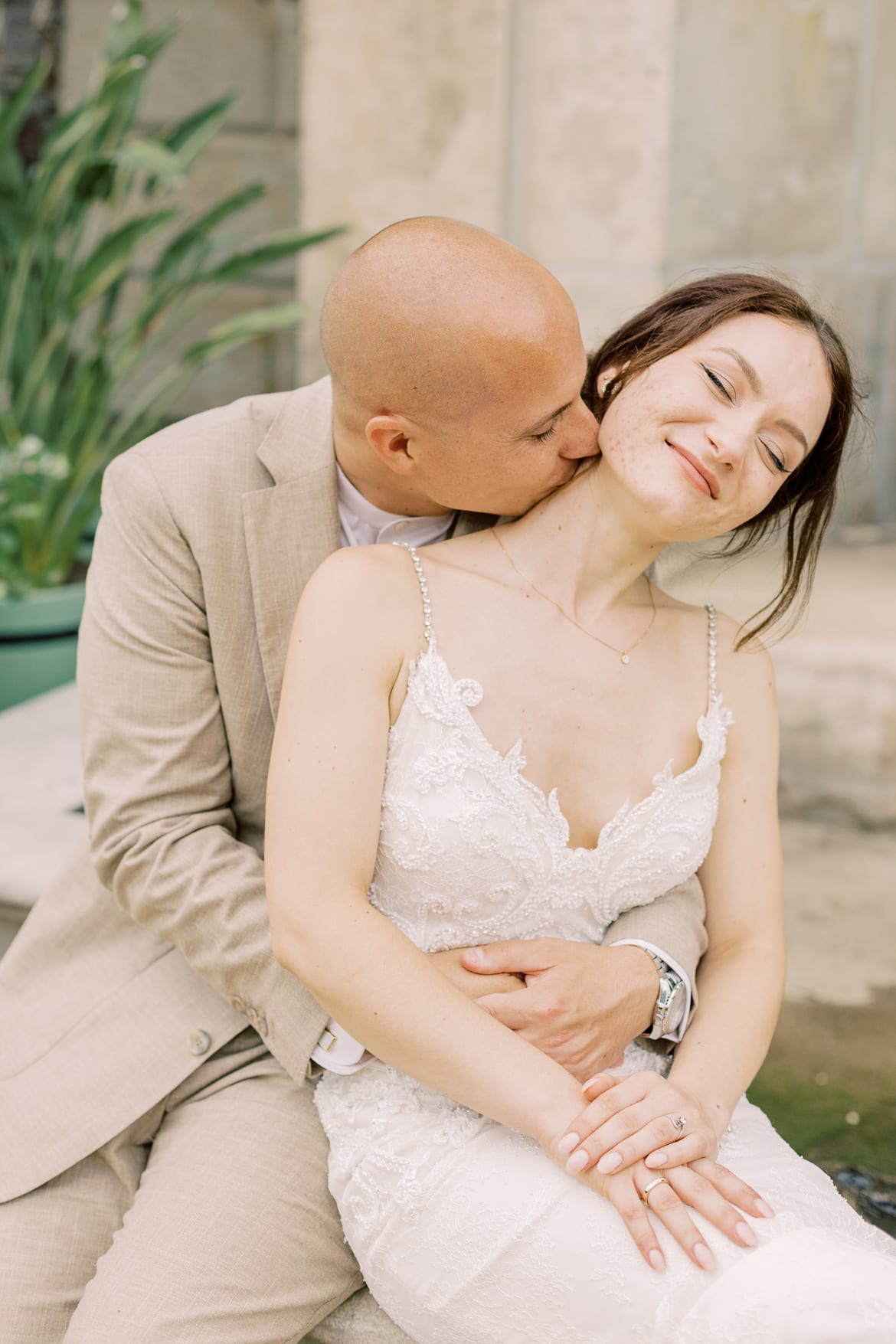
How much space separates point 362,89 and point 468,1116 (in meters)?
3.33

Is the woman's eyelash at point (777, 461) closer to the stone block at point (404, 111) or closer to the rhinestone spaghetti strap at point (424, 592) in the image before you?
the rhinestone spaghetti strap at point (424, 592)

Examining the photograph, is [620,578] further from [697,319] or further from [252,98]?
[252,98]

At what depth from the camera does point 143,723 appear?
186 cm

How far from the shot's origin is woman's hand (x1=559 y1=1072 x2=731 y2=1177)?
152cm

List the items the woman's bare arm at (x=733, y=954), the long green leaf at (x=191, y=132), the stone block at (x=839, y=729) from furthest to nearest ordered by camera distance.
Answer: the long green leaf at (x=191, y=132) < the stone block at (x=839, y=729) < the woman's bare arm at (x=733, y=954)

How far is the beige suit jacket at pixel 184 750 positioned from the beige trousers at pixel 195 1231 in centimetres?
6

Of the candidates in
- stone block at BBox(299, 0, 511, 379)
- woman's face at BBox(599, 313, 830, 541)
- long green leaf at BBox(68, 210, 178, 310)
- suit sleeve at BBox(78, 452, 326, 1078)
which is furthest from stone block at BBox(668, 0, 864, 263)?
suit sleeve at BBox(78, 452, 326, 1078)

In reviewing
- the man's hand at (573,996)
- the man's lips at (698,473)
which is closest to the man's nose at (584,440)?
the man's lips at (698,473)

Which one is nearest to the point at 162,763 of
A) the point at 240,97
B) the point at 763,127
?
the point at 763,127

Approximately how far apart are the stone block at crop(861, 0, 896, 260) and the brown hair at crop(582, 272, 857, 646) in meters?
3.34

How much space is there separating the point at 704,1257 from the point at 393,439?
3.44ft

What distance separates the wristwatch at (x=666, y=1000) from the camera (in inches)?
70.1

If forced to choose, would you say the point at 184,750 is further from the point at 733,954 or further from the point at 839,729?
the point at 839,729

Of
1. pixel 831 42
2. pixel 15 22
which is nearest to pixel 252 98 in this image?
pixel 15 22
